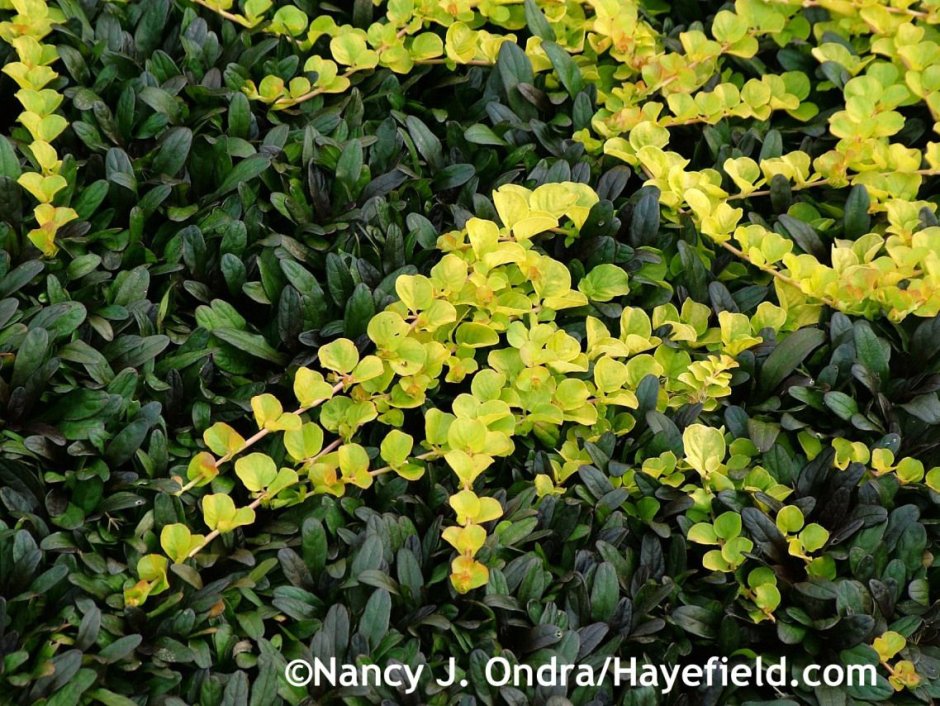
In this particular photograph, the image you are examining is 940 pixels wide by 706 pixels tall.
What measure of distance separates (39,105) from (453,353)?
3.44 feet

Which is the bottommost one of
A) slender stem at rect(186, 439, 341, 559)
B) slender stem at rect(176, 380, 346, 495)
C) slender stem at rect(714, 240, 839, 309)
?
slender stem at rect(186, 439, 341, 559)

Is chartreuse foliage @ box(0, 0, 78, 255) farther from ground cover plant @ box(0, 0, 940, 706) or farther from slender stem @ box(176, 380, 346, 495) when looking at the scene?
slender stem @ box(176, 380, 346, 495)

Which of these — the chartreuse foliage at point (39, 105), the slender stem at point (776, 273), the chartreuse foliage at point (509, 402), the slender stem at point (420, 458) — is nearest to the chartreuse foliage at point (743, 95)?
the slender stem at point (776, 273)

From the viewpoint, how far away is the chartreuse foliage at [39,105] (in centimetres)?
217

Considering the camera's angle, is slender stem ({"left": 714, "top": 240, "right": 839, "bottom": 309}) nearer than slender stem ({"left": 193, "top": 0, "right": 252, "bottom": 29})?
Yes

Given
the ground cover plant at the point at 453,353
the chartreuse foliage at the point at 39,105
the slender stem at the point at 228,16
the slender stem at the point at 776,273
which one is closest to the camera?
the ground cover plant at the point at 453,353

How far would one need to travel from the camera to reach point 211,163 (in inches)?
94.3

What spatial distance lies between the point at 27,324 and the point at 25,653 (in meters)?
0.67

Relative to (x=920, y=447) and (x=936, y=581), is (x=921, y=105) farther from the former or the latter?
(x=936, y=581)

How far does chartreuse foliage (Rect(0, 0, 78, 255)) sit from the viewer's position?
2168 millimetres

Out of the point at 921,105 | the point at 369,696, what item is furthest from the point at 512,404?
the point at 921,105

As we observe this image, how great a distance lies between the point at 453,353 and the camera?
222 centimetres

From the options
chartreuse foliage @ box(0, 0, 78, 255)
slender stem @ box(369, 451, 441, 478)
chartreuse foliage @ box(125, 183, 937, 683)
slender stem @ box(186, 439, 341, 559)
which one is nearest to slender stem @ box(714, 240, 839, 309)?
chartreuse foliage @ box(125, 183, 937, 683)

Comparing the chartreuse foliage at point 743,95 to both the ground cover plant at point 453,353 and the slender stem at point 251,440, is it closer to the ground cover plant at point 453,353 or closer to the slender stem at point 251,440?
the ground cover plant at point 453,353
